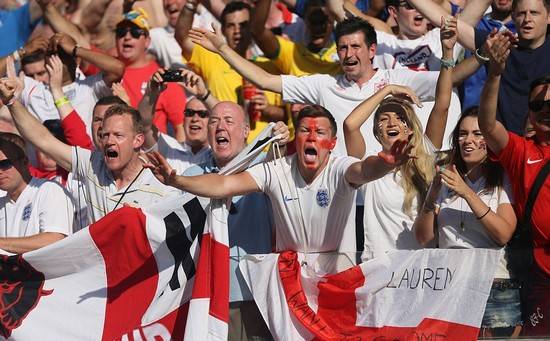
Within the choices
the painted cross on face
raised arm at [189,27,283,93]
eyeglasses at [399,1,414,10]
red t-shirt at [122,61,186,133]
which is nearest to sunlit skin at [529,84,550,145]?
the painted cross on face

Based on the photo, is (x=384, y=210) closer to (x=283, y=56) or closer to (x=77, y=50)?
(x=283, y=56)

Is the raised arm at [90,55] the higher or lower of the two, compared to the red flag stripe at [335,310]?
higher

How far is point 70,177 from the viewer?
365 inches

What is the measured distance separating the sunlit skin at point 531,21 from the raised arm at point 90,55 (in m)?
3.64

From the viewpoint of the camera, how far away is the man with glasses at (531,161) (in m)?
7.40

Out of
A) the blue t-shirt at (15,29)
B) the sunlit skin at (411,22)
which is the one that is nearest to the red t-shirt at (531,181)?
the sunlit skin at (411,22)

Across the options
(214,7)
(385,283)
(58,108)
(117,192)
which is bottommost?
(385,283)

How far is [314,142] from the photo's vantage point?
26.8ft

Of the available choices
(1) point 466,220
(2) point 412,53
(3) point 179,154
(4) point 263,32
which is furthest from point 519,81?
(3) point 179,154

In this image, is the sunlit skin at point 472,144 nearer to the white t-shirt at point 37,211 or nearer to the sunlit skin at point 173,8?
the white t-shirt at point 37,211

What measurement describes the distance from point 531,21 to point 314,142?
1.94 meters

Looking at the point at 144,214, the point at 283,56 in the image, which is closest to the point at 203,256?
the point at 144,214

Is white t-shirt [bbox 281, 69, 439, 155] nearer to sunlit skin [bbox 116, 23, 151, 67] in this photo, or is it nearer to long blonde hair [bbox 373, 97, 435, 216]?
long blonde hair [bbox 373, 97, 435, 216]

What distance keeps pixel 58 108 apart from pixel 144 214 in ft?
6.74
